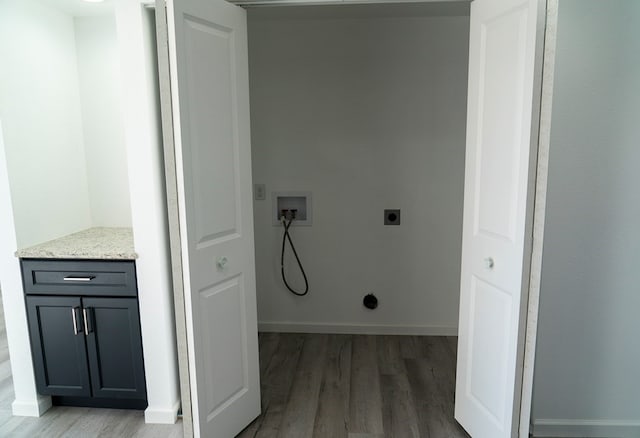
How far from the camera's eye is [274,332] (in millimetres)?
3557

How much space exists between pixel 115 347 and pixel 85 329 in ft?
0.62

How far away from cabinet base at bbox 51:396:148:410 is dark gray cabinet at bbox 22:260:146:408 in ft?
0.23

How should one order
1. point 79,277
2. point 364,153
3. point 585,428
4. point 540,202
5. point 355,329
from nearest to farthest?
point 540,202 < point 585,428 < point 79,277 < point 364,153 < point 355,329

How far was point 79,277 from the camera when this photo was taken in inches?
91.1

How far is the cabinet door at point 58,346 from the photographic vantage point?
235cm

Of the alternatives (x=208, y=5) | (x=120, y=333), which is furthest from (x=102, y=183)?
(x=208, y=5)

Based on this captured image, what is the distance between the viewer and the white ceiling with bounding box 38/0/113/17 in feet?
8.07

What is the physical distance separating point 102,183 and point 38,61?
31.4 inches

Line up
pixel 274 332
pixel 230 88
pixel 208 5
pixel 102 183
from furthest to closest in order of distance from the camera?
pixel 274 332 < pixel 102 183 < pixel 230 88 < pixel 208 5

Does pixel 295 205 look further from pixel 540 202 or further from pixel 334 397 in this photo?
pixel 540 202

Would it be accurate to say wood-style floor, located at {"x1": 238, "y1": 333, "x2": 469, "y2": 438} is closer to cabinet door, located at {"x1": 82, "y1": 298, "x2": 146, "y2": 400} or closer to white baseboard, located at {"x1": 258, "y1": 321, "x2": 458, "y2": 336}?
white baseboard, located at {"x1": 258, "y1": 321, "x2": 458, "y2": 336}

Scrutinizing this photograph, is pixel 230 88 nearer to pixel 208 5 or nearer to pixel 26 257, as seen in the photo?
pixel 208 5

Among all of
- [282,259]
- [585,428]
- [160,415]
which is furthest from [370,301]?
[160,415]

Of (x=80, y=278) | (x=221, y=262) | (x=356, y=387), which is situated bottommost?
(x=356, y=387)
